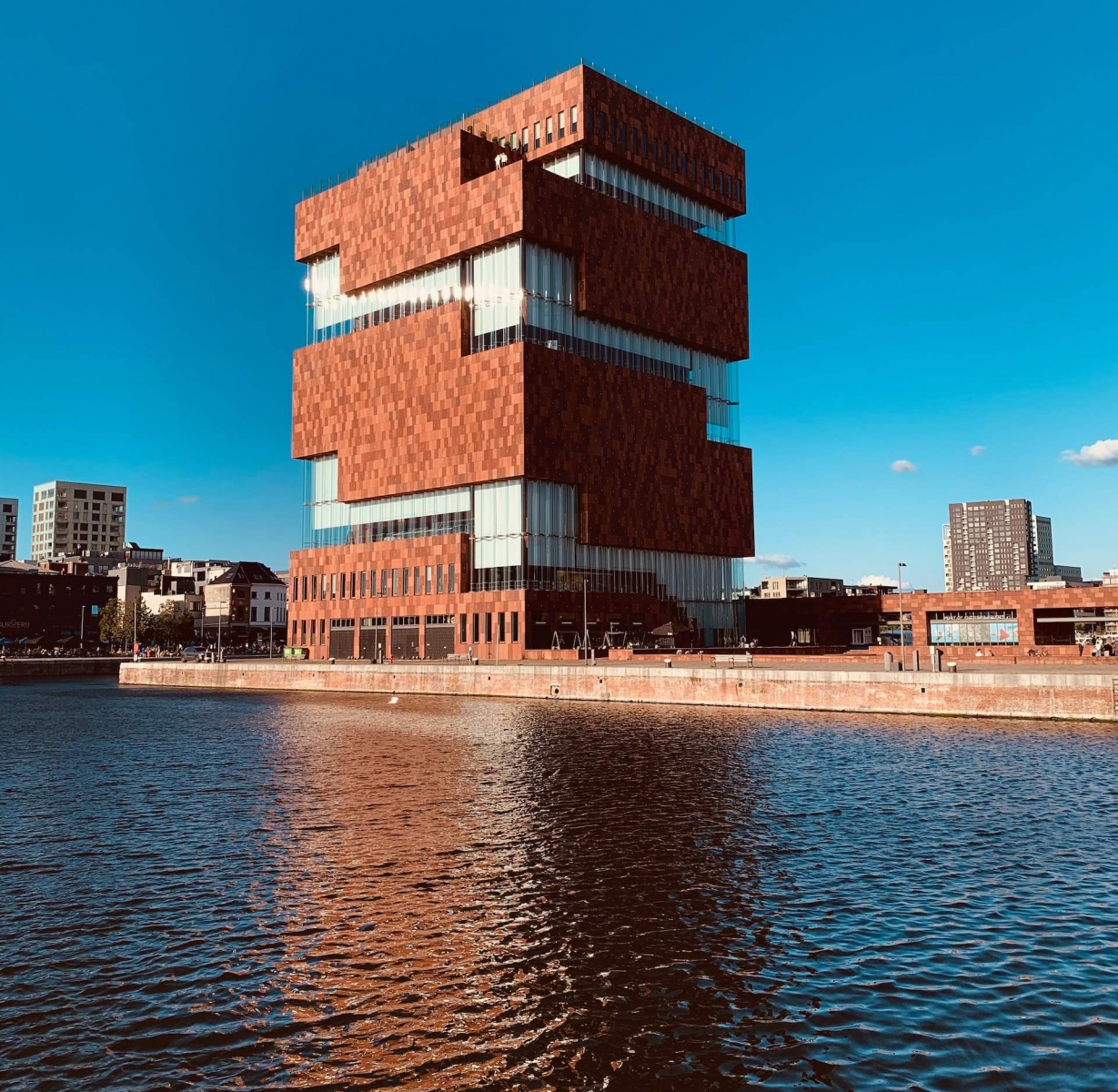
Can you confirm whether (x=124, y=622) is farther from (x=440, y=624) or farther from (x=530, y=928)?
(x=530, y=928)

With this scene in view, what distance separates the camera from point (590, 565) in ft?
394

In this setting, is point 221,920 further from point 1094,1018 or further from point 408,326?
point 408,326

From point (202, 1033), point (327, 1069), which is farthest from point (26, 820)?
point (327, 1069)

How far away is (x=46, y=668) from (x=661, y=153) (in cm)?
10899

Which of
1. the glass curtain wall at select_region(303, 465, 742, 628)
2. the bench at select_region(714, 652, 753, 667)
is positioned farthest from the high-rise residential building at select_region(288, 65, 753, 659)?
the bench at select_region(714, 652, 753, 667)

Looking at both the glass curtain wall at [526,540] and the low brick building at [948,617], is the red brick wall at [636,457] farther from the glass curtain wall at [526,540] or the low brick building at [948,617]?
the low brick building at [948,617]

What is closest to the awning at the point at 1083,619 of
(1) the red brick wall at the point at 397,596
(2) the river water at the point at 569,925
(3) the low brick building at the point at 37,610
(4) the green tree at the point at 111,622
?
(1) the red brick wall at the point at 397,596

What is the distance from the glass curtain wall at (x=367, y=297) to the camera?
4961 inches

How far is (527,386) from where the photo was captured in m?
111

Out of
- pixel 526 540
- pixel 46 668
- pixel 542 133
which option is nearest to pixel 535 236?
pixel 542 133

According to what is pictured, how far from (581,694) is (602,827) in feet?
154

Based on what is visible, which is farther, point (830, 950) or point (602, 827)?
point (602, 827)

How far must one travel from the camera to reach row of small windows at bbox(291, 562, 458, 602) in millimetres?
119188

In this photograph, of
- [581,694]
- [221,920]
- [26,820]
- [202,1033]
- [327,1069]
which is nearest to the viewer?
[327,1069]
